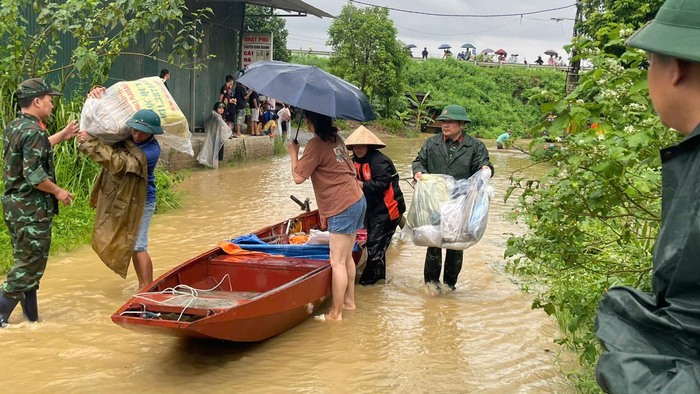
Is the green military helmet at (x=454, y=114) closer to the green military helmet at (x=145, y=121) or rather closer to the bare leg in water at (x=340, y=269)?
the bare leg in water at (x=340, y=269)

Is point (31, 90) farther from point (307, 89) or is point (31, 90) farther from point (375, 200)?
point (375, 200)

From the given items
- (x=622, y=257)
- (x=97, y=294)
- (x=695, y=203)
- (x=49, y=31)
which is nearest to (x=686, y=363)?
(x=695, y=203)

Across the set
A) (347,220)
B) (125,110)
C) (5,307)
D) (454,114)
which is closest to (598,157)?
(347,220)

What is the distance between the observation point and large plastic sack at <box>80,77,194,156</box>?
5836mm

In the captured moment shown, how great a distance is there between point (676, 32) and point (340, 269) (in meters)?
4.78

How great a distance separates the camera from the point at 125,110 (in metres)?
5.89

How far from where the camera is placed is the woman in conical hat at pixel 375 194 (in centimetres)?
690

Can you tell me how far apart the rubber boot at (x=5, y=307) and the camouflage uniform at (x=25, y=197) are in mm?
67

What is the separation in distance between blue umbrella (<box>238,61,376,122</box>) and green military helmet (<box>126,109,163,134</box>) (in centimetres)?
80

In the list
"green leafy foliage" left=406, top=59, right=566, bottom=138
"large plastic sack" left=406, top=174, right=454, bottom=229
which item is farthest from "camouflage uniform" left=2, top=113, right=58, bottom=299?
"green leafy foliage" left=406, top=59, right=566, bottom=138

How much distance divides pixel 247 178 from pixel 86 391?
32.8 ft

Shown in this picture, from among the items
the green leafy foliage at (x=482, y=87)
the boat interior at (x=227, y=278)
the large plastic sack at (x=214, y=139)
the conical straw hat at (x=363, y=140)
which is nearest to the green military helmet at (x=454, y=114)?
the conical straw hat at (x=363, y=140)

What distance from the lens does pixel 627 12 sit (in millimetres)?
17781

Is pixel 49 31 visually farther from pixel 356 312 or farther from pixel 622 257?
pixel 622 257
